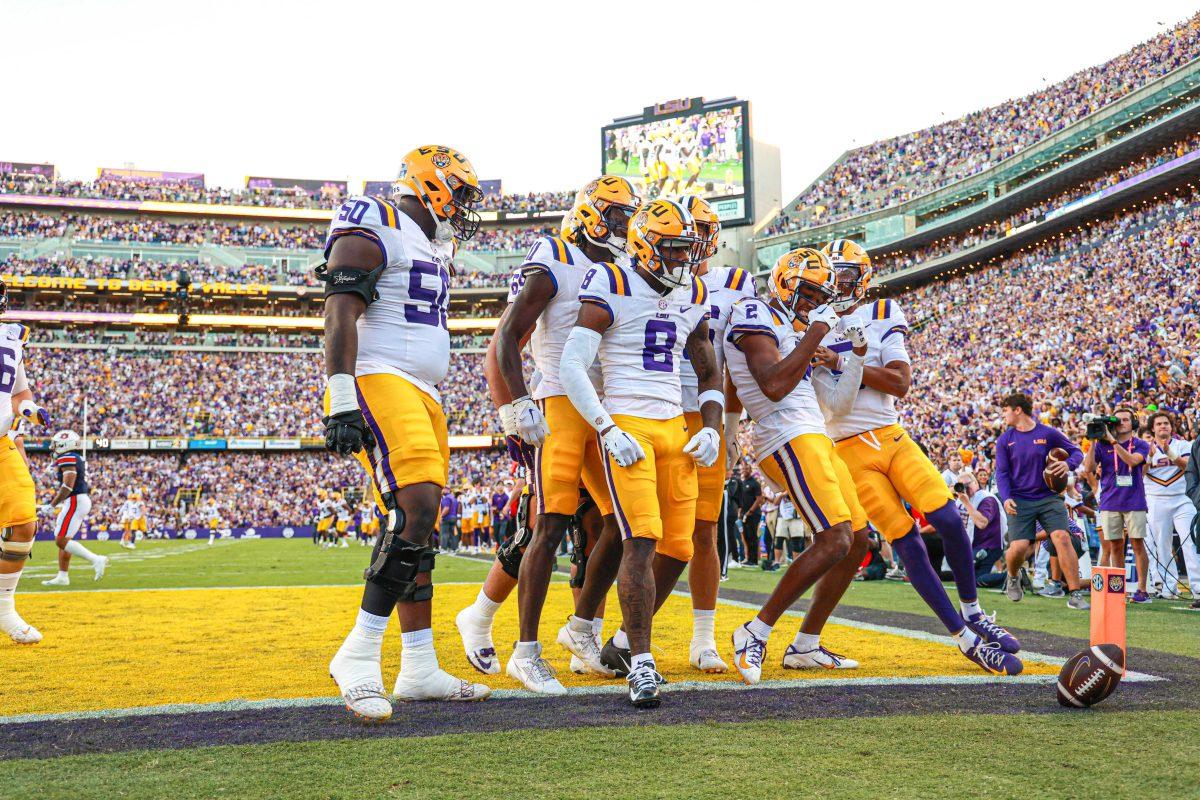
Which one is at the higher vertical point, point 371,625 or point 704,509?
point 704,509

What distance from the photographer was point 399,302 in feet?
13.3

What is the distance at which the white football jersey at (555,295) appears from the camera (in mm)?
4809

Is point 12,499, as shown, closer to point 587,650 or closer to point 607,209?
point 587,650

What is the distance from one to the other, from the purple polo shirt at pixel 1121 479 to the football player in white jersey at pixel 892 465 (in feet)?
16.0

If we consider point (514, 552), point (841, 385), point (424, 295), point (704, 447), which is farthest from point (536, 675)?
point (841, 385)

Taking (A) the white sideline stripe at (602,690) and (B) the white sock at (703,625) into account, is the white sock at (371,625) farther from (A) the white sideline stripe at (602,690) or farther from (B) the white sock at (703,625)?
(B) the white sock at (703,625)

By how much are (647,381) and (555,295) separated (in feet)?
2.62

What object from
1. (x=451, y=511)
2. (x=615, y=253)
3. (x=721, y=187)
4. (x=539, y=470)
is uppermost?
(x=721, y=187)

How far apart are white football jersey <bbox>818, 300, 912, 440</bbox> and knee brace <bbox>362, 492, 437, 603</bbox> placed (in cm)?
266

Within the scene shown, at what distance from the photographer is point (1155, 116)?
1211 inches

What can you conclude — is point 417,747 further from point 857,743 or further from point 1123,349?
point 1123,349

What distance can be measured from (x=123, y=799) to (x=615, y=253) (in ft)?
10.6

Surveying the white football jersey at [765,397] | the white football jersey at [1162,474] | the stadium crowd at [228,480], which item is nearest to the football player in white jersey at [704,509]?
the white football jersey at [765,397]

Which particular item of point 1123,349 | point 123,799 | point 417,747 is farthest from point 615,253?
point 1123,349
